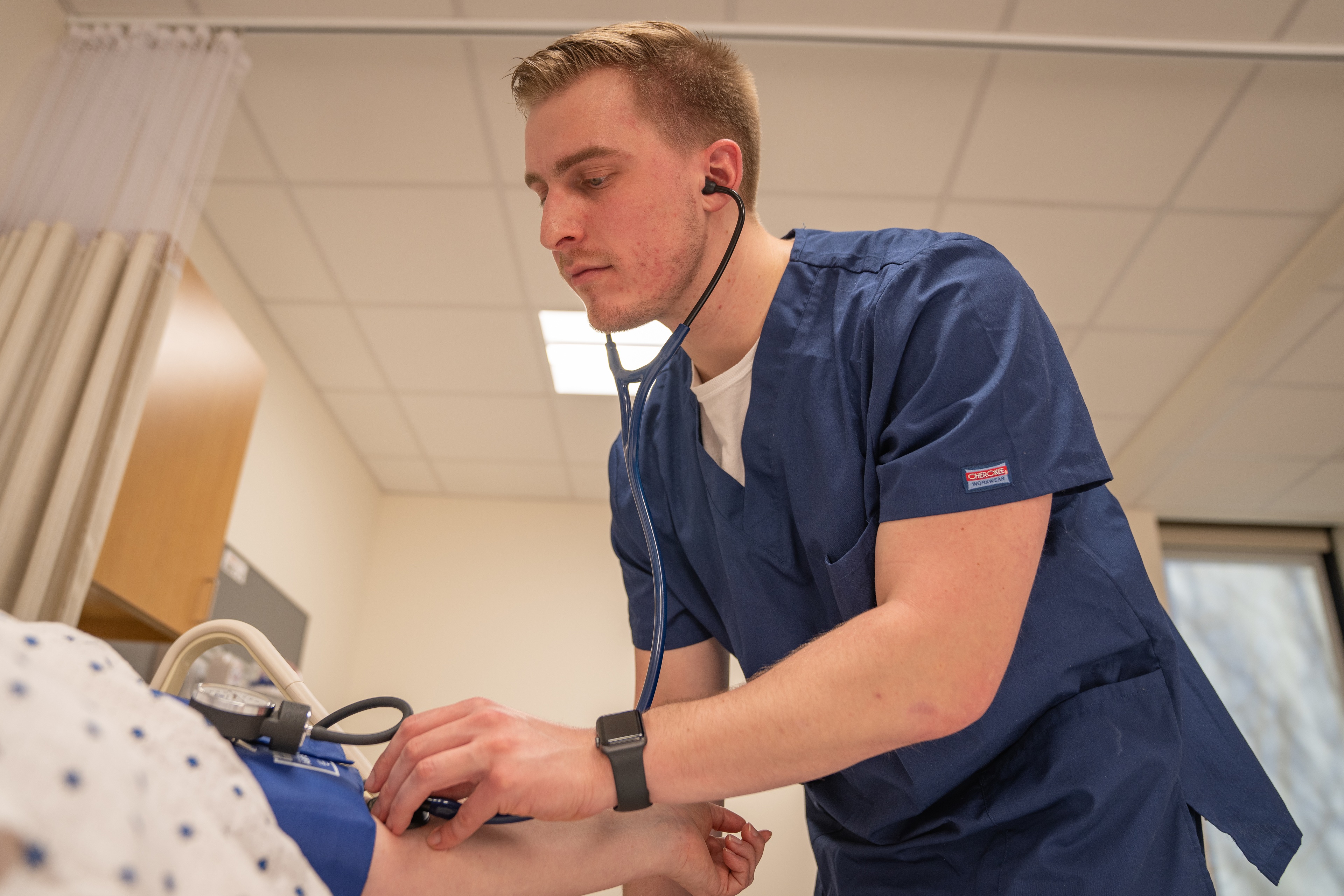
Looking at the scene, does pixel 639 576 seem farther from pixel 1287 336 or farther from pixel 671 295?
pixel 1287 336

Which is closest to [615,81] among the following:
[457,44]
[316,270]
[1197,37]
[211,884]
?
[211,884]

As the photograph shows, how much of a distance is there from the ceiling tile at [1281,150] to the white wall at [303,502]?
116 inches

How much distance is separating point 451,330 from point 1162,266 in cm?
233

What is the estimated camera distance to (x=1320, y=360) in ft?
10.7

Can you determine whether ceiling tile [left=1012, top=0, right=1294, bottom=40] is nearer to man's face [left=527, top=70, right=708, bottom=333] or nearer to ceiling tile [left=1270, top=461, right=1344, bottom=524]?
man's face [left=527, top=70, right=708, bottom=333]

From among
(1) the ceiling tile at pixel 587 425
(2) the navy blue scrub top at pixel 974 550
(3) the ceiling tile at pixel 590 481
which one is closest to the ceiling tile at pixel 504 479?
(3) the ceiling tile at pixel 590 481

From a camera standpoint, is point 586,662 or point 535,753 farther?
point 586,662

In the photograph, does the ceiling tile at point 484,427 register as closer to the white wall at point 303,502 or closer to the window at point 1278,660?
the white wall at point 303,502

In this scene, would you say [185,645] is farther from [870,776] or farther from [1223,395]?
[1223,395]

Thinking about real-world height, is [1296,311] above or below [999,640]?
above

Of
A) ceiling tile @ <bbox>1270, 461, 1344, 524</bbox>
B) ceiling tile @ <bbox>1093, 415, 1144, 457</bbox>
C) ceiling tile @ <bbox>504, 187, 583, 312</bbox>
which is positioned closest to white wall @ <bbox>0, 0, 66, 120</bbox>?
ceiling tile @ <bbox>504, 187, 583, 312</bbox>

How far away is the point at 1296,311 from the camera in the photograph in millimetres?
2967

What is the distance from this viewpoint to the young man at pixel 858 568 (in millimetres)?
786

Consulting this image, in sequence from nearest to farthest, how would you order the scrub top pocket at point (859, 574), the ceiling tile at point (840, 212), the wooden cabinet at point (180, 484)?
the scrub top pocket at point (859, 574) → the wooden cabinet at point (180, 484) → the ceiling tile at point (840, 212)
